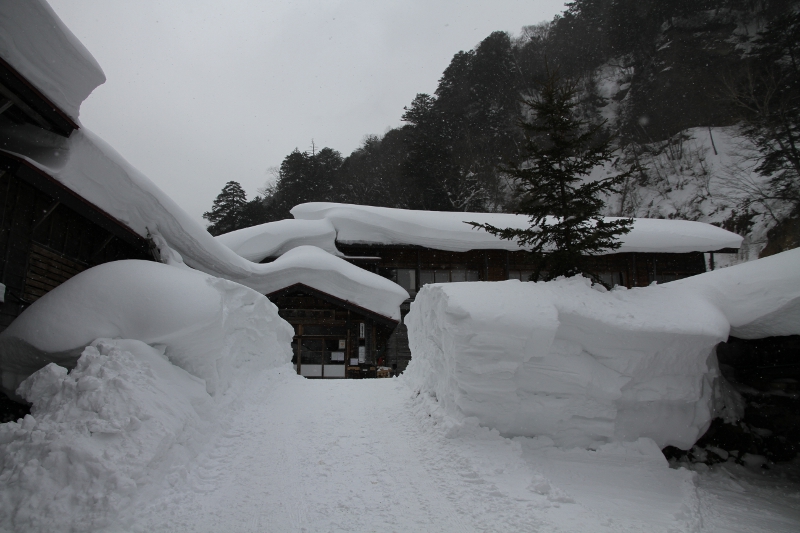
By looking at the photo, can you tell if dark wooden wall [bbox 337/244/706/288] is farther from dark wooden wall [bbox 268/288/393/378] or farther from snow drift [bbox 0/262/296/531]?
snow drift [bbox 0/262/296/531]

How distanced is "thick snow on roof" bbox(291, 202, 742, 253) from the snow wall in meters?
11.9

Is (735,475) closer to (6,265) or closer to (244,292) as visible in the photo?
(244,292)

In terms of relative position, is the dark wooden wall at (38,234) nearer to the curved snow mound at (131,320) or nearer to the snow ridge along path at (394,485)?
the curved snow mound at (131,320)

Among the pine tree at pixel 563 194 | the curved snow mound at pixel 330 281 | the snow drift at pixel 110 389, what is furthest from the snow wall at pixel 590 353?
the curved snow mound at pixel 330 281

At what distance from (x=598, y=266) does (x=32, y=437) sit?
20074mm

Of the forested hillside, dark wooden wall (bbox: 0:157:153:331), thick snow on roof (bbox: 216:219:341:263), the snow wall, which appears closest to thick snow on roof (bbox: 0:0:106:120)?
dark wooden wall (bbox: 0:157:153:331)

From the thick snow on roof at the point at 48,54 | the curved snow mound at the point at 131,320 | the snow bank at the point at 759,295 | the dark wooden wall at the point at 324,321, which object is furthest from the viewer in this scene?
the dark wooden wall at the point at 324,321

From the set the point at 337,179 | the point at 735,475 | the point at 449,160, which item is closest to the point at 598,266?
the point at 449,160

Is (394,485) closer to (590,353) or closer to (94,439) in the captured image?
(94,439)

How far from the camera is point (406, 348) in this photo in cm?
1773

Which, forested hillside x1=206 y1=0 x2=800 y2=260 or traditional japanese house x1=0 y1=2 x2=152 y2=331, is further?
forested hillside x1=206 y1=0 x2=800 y2=260

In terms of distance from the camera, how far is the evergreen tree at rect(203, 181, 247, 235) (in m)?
29.8

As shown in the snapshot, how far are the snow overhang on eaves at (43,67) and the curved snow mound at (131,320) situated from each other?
221 centimetres

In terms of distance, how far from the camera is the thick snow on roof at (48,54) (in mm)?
4883
